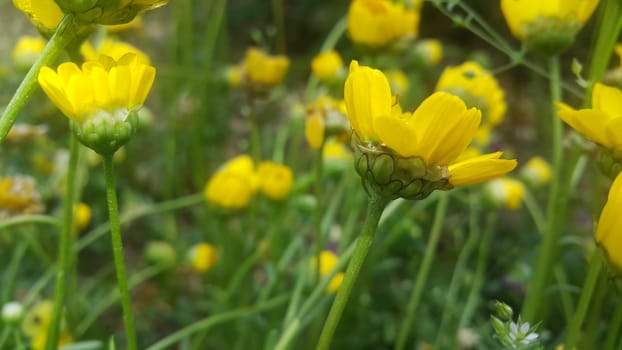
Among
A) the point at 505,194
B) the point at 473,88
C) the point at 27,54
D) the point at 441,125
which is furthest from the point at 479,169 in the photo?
the point at 27,54

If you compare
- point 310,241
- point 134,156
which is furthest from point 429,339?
point 134,156

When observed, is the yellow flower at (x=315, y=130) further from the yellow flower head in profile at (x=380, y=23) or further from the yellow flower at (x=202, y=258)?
the yellow flower at (x=202, y=258)

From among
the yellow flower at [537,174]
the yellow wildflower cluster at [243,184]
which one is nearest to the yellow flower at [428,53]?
the yellow flower at [537,174]

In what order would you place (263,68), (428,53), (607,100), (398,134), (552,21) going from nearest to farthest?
1. (398,134)
2. (607,100)
3. (552,21)
4. (263,68)
5. (428,53)

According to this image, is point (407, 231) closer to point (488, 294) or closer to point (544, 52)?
point (488, 294)

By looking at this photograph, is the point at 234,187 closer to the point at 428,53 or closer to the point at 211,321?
the point at 211,321

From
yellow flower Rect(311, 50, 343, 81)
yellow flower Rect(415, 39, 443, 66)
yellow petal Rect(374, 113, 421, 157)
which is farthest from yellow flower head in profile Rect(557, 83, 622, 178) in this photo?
yellow flower Rect(415, 39, 443, 66)

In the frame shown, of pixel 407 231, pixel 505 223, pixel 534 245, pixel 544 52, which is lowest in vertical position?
pixel 505 223
